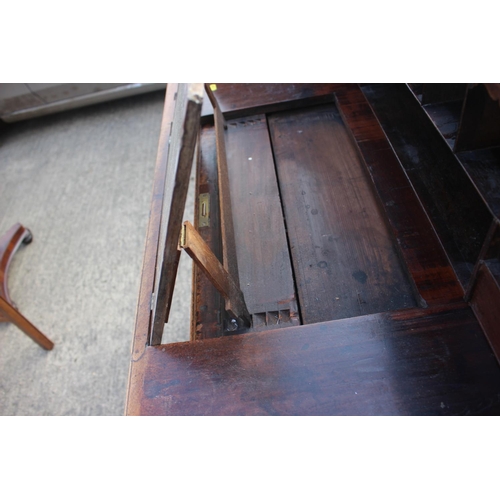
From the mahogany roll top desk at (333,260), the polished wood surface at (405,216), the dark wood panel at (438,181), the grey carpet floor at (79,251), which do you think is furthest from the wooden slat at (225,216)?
the grey carpet floor at (79,251)

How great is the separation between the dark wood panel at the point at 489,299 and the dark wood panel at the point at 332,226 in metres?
0.21

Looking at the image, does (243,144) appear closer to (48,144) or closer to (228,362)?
(228,362)

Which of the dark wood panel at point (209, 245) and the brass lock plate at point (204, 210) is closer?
the dark wood panel at point (209, 245)

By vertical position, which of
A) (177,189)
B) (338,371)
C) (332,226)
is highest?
(177,189)

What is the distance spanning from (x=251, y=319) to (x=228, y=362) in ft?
0.62

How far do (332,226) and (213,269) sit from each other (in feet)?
1.84

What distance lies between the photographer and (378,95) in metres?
1.76

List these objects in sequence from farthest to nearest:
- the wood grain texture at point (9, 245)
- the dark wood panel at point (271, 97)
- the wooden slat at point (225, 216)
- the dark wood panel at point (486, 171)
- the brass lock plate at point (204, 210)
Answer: the wood grain texture at point (9, 245)
the dark wood panel at point (271, 97)
the brass lock plate at point (204, 210)
the wooden slat at point (225, 216)
the dark wood panel at point (486, 171)

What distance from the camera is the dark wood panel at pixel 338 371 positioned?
0.90 meters

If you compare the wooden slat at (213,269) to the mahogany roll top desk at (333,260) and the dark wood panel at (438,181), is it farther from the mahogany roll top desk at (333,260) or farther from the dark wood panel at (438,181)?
the dark wood panel at (438,181)

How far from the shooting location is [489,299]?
3.01ft

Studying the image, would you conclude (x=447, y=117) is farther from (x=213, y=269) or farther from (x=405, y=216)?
(x=213, y=269)

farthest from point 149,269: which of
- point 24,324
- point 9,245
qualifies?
point 9,245

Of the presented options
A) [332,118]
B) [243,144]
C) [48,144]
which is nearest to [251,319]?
[243,144]
